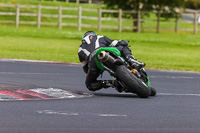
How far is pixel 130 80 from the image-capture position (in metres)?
12.0

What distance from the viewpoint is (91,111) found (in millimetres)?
10453

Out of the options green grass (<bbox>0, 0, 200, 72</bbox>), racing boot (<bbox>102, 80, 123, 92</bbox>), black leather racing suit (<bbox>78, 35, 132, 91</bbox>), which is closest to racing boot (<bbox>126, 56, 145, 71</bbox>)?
black leather racing suit (<bbox>78, 35, 132, 91</bbox>)

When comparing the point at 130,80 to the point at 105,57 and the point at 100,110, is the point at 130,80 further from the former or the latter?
the point at 100,110

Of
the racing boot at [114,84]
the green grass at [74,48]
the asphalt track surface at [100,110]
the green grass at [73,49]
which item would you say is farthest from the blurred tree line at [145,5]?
the racing boot at [114,84]

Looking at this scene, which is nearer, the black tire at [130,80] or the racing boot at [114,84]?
the black tire at [130,80]

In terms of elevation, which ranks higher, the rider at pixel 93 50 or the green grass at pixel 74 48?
the rider at pixel 93 50

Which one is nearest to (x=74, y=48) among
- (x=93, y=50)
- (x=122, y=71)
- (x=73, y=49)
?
(x=73, y=49)

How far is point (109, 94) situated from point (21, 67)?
243 inches

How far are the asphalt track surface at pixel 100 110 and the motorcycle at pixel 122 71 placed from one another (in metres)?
0.21

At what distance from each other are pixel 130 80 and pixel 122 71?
23cm

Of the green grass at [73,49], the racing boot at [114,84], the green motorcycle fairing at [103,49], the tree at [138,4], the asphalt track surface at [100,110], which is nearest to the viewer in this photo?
the asphalt track surface at [100,110]

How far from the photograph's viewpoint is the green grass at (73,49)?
23.7m

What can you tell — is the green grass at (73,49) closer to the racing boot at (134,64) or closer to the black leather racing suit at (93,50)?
the black leather racing suit at (93,50)

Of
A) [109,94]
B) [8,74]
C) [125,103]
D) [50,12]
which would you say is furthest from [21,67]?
[50,12]
